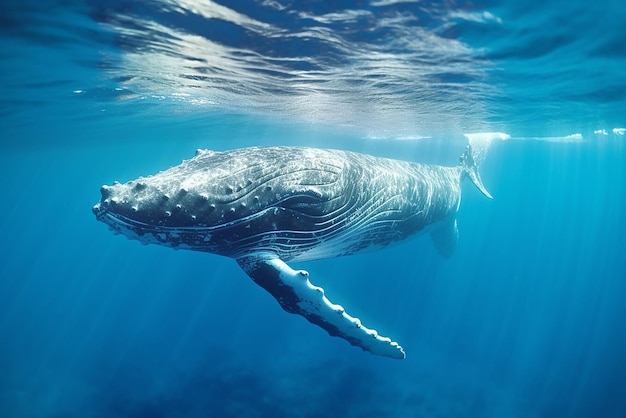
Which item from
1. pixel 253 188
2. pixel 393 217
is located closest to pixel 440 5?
pixel 393 217

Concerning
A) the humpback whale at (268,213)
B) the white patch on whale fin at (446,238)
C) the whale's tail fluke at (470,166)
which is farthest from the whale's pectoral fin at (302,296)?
the whale's tail fluke at (470,166)

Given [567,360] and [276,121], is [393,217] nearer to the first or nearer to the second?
[276,121]

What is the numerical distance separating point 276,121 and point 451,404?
20.3m

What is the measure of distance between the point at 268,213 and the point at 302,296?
1.40 meters

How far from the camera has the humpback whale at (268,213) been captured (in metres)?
5.75

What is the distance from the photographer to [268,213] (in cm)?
643

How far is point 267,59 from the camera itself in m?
12.8

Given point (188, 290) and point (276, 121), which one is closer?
point (276, 121)

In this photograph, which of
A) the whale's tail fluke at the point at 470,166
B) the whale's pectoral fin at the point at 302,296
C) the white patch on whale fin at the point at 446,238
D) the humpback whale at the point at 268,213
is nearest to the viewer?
the humpback whale at the point at 268,213

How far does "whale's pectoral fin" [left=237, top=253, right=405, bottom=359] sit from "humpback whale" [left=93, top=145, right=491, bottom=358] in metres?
0.02

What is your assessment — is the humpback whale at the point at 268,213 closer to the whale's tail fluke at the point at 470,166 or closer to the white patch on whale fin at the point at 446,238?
the whale's tail fluke at the point at 470,166

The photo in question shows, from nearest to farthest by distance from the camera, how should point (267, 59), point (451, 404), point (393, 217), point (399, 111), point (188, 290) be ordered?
point (393, 217) < point (267, 59) < point (451, 404) < point (399, 111) < point (188, 290)

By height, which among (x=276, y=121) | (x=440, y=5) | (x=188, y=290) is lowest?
(x=188, y=290)

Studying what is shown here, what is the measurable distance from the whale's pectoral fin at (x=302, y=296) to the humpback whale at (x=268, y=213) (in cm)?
2
